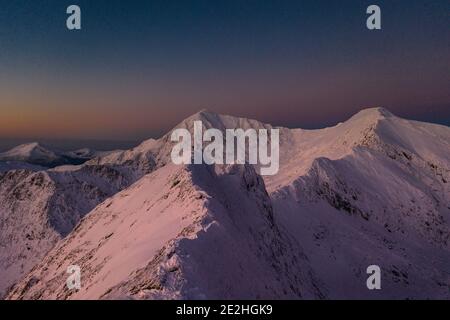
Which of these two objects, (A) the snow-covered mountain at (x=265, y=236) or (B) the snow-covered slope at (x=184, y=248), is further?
(A) the snow-covered mountain at (x=265, y=236)

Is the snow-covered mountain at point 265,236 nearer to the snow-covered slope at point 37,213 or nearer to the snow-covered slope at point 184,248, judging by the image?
the snow-covered slope at point 184,248

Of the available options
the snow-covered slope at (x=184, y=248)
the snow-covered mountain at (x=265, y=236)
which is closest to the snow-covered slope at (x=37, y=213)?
the snow-covered mountain at (x=265, y=236)

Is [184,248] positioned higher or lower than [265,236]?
higher

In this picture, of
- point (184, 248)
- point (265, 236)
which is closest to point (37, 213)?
point (265, 236)

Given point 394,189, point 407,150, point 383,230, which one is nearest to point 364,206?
point 383,230

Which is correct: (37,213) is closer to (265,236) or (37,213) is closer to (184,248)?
(265,236)

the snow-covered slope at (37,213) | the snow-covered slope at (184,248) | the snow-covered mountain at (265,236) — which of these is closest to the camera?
the snow-covered slope at (184,248)

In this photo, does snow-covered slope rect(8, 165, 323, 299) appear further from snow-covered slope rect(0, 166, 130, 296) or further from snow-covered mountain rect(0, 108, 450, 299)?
snow-covered slope rect(0, 166, 130, 296)
